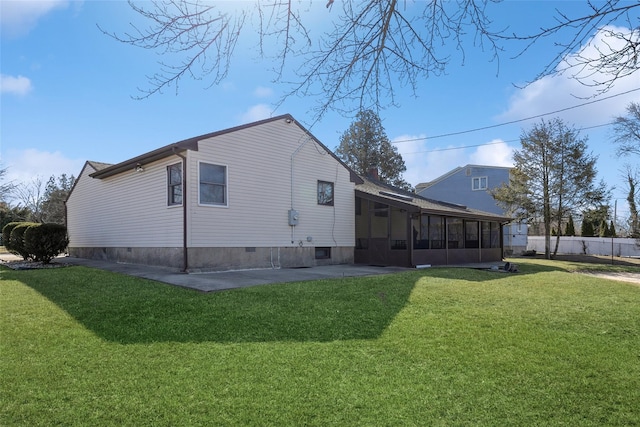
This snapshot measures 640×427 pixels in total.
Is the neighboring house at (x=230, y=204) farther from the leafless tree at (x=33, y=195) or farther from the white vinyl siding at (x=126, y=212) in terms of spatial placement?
the leafless tree at (x=33, y=195)

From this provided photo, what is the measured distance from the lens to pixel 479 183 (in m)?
29.6

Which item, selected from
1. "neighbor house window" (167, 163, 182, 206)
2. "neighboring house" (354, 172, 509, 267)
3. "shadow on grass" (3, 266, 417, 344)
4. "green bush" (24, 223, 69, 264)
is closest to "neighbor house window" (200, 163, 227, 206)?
"neighbor house window" (167, 163, 182, 206)

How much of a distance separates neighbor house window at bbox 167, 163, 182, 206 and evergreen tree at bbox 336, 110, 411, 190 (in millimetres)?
25494

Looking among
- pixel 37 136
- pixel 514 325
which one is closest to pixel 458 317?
pixel 514 325

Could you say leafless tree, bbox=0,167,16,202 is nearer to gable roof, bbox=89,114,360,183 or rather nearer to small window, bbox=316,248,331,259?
gable roof, bbox=89,114,360,183

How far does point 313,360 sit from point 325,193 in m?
11.6

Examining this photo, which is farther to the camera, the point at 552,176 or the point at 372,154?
the point at 372,154

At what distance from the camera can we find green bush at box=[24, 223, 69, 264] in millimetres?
12844

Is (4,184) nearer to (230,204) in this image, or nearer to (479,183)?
(230,204)

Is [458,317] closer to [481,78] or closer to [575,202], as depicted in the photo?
[481,78]

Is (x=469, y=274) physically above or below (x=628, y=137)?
below

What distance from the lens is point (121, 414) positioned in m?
2.87

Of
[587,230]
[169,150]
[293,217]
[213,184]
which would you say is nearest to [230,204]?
[213,184]

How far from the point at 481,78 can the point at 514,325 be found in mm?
3576
